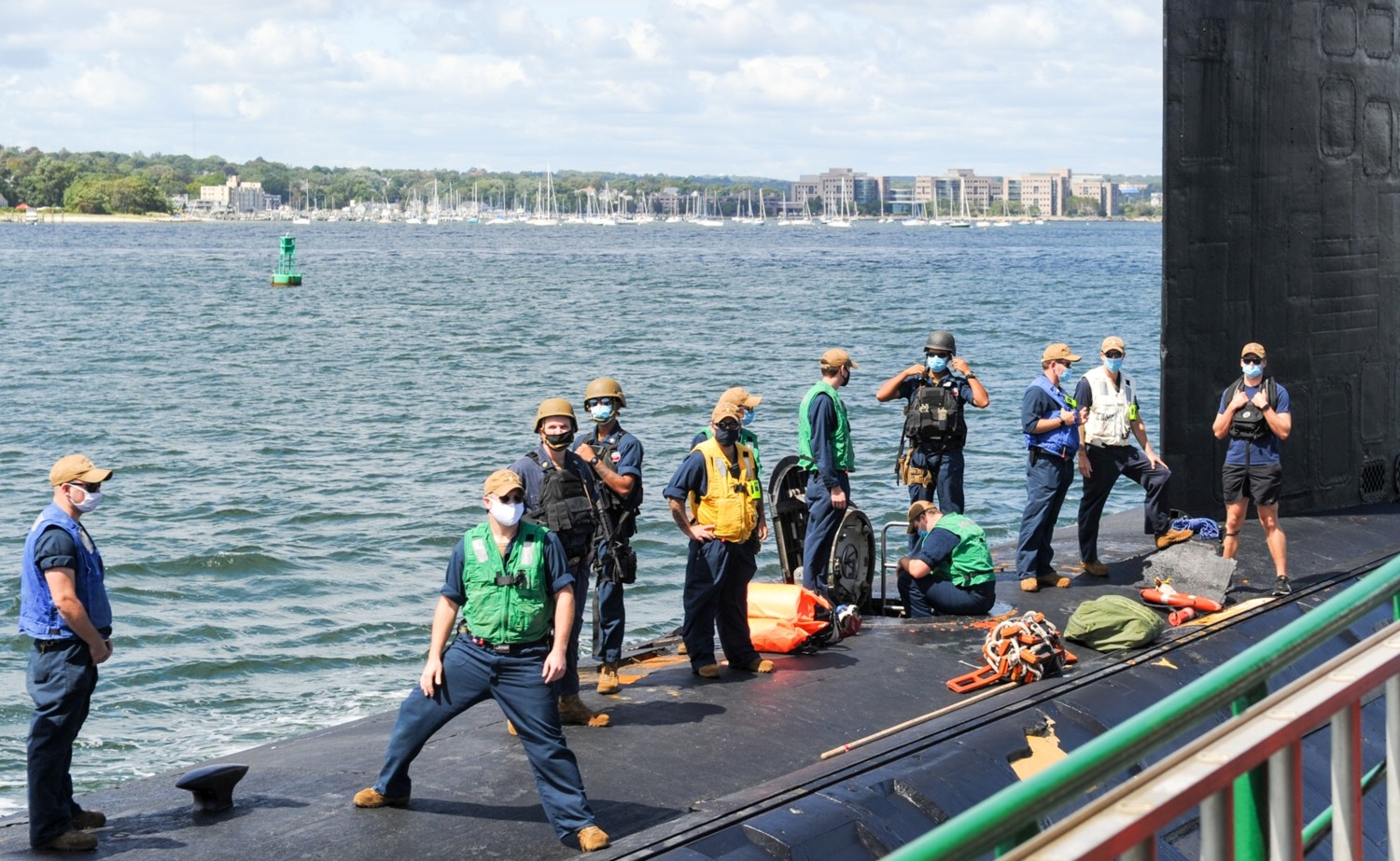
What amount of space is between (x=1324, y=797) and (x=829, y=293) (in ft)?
253

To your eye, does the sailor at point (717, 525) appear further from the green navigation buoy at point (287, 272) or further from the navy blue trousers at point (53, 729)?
the green navigation buoy at point (287, 272)

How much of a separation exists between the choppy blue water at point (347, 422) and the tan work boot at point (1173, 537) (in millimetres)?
5740

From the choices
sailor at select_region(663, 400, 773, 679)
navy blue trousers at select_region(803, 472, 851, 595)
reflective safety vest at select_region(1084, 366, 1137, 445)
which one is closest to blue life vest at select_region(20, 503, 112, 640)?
sailor at select_region(663, 400, 773, 679)

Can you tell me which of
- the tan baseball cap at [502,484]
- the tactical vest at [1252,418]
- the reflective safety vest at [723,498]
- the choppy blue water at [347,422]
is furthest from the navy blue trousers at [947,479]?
the tan baseball cap at [502,484]

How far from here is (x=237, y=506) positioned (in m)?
24.5

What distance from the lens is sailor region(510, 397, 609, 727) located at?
8656 mm

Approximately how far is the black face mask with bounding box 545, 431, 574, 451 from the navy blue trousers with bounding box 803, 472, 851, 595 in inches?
130

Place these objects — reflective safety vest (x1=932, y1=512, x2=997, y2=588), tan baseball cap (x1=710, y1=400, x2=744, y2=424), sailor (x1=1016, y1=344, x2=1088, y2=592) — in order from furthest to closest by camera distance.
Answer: sailor (x1=1016, y1=344, x2=1088, y2=592) < reflective safety vest (x1=932, y1=512, x2=997, y2=588) < tan baseball cap (x1=710, y1=400, x2=744, y2=424)

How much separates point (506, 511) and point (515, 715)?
97cm

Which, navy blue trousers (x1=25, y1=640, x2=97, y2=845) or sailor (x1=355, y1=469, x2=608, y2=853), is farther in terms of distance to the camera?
navy blue trousers (x1=25, y1=640, x2=97, y2=845)

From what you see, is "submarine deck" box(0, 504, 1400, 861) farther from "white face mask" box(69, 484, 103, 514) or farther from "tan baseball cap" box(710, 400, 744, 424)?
"tan baseball cap" box(710, 400, 744, 424)

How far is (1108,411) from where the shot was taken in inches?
492

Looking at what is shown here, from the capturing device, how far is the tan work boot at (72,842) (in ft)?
23.9

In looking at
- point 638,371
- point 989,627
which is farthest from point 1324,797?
point 638,371
